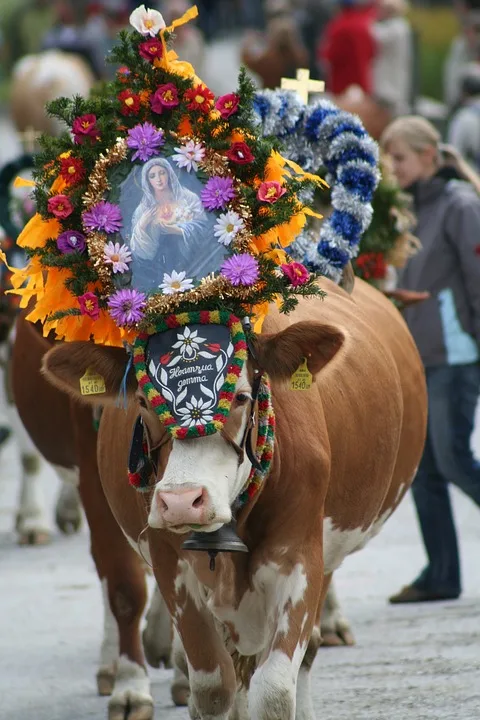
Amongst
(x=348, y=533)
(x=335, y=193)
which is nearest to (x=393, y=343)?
(x=335, y=193)

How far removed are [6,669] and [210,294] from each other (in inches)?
120

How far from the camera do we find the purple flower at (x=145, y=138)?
214 inches

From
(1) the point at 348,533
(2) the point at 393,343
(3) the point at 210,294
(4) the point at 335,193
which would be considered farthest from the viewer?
(2) the point at 393,343

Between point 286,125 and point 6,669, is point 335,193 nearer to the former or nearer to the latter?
point 286,125

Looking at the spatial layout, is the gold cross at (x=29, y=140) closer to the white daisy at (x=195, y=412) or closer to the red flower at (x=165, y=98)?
the red flower at (x=165, y=98)

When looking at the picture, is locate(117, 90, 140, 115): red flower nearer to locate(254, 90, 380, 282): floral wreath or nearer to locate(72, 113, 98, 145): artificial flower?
locate(72, 113, 98, 145): artificial flower

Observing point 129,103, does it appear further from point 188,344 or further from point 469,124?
point 469,124

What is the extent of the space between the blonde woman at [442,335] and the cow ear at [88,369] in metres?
3.39

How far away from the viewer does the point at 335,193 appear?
21.8ft

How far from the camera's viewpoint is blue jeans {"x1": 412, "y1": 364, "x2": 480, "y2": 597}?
27.8 ft

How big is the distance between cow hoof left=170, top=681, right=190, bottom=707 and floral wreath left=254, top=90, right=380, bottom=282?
1794mm

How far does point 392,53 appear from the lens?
19.6 m

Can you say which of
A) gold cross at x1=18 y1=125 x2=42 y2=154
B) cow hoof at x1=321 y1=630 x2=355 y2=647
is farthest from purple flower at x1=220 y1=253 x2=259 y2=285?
gold cross at x1=18 y1=125 x2=42 y2=154

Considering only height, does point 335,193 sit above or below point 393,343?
above
